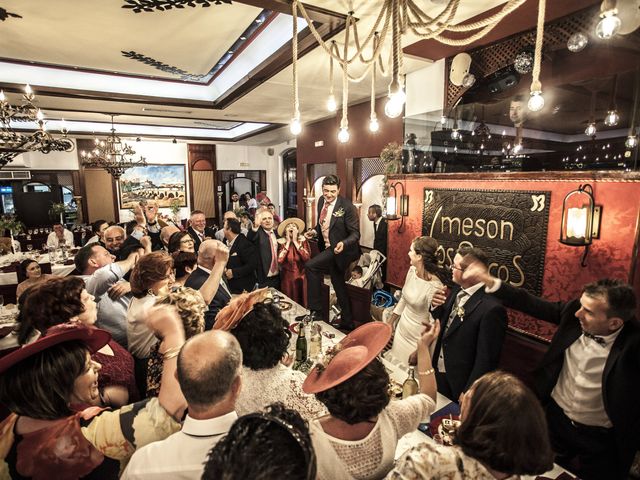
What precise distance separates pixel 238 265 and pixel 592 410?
404 cm

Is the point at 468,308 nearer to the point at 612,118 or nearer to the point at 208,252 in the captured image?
the point at 612,118

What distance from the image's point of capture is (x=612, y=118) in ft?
9.24

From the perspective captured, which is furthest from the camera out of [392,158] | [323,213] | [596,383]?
[392,158]

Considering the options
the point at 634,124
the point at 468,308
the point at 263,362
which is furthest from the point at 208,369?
the point at 634,124

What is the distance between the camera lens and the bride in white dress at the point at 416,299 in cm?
296

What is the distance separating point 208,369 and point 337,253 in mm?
3725

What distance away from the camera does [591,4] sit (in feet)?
9.73

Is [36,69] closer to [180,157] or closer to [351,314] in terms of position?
[351,314]

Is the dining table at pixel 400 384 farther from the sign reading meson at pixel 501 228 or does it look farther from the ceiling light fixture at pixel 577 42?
the ceiling light fixture at pixel 577 42

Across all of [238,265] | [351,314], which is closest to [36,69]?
[238,265]

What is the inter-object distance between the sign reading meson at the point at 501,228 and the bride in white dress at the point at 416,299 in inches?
35.9

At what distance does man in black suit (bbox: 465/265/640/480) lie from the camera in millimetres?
2051

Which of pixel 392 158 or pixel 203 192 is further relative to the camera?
pixel 203 192

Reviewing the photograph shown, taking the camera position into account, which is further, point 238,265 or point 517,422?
point 238,265
